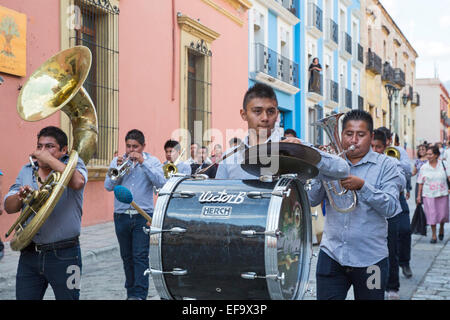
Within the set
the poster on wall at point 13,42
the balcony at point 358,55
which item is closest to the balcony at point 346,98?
the balcony at point 358,55

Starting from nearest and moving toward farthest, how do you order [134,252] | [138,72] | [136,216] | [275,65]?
[134,252] → [136,216] → [138,72] → [275,65]

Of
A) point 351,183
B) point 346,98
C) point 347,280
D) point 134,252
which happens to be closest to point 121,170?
point 134,252

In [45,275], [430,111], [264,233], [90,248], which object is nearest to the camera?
[264,233]

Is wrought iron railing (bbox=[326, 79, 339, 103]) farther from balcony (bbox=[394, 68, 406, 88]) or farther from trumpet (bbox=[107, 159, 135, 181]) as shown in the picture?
trumpet (bbox=[107, 159, 135, 181])

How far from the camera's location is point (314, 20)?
2275 cm

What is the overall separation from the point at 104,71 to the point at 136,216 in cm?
560

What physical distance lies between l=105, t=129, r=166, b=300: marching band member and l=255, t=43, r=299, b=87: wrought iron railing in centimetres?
1168

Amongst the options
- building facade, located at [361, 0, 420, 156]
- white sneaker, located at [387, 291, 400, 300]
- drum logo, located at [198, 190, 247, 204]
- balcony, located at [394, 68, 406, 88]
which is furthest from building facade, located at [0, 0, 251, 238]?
balcony, located at [394, 68, 406, 88]

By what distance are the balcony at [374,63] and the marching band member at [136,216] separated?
27.8 metres

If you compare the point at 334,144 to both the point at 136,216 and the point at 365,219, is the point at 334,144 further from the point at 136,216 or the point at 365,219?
the point at 136,216

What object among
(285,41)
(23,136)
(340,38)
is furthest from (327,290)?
(340,38)

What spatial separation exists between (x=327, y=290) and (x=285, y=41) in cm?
1776

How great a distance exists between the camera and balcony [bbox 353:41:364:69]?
29.7 metres

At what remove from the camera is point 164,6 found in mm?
12328
